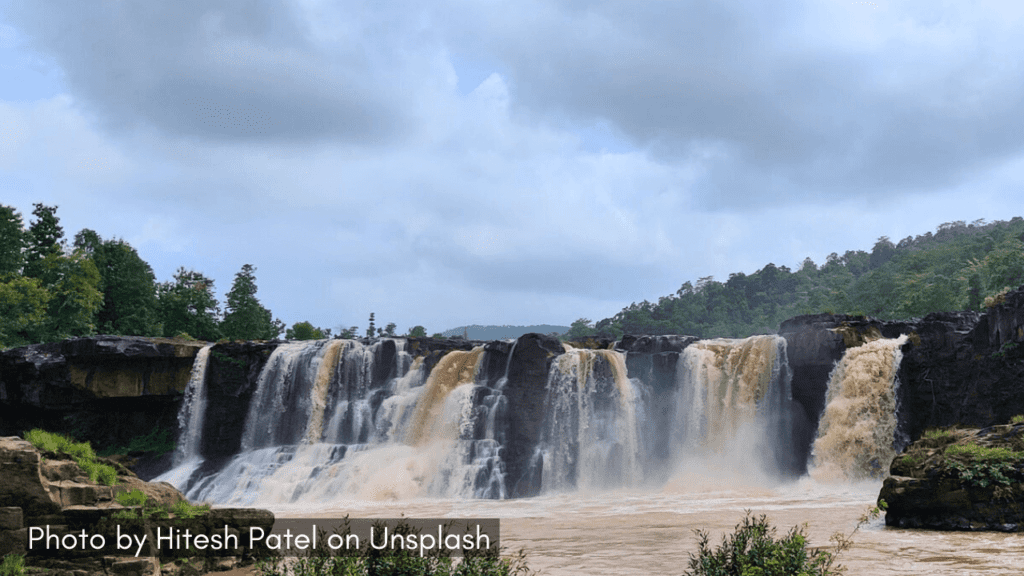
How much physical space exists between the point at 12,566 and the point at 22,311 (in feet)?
150

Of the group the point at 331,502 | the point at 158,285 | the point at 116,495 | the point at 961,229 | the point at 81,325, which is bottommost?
the point at 331,502

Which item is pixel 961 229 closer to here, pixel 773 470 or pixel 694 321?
pixel 694 321

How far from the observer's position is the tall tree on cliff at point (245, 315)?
63.7 m

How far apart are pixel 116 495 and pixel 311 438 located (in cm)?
2497

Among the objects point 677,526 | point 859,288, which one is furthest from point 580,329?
point 677,526

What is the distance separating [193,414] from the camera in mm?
39500

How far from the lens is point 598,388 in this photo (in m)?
34.6

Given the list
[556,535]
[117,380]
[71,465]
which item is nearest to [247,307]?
[117,380]

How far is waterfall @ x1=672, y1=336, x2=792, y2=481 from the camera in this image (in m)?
32.4

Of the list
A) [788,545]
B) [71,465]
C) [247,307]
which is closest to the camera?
[788,545]

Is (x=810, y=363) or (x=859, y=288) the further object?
(x=859, y=288)

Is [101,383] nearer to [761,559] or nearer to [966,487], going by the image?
[966,487]

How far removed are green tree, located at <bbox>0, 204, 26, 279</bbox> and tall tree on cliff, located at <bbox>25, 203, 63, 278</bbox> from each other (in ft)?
5.98

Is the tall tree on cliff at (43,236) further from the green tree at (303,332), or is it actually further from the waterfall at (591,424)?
the waterfall at (591,424)
